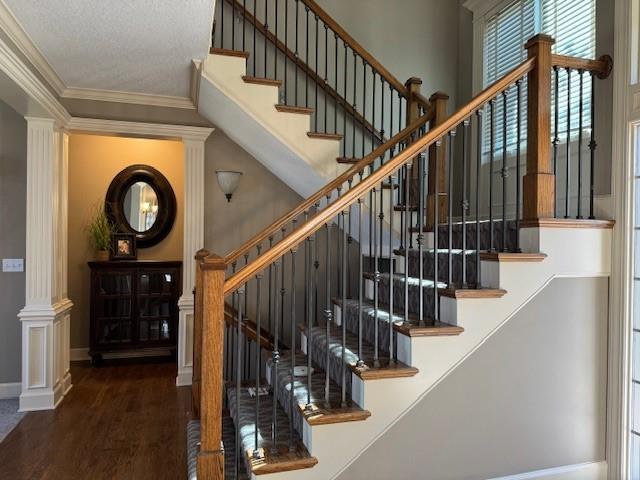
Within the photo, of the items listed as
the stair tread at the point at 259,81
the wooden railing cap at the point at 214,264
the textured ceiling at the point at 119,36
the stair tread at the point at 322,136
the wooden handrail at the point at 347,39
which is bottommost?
the wooden railing cap at the point at 214,264

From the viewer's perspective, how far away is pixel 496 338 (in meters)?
2.42

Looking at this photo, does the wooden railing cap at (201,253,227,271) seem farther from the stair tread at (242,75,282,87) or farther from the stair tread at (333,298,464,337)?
the stair tread at (242,75,282,87)

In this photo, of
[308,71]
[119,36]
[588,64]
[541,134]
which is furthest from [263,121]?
[588,64]

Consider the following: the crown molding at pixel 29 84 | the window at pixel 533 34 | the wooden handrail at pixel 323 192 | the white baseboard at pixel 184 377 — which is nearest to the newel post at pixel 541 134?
the window at pixel 533 34

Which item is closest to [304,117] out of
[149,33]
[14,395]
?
[149,33]

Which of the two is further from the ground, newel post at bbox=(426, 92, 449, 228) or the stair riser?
newel post at bbox=(426, 92, 449, 228)

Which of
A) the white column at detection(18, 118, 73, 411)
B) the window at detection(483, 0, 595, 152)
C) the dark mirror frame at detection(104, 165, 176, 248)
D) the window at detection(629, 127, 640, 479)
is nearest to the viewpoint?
the window at detection(629, 127, 640, 479)

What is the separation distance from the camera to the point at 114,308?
16.1ft

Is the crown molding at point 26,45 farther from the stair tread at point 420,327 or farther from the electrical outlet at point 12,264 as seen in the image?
the stair tread at point 420,327

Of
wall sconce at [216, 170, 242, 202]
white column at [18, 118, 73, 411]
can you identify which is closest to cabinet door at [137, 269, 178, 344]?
white column at [18, 118, 73, 411]

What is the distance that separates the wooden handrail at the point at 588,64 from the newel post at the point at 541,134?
116 millimetres

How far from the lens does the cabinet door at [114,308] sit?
4.84 metres

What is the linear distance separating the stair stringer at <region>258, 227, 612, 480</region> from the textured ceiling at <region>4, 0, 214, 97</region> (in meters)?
2.22

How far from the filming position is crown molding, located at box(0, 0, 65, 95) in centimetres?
261
